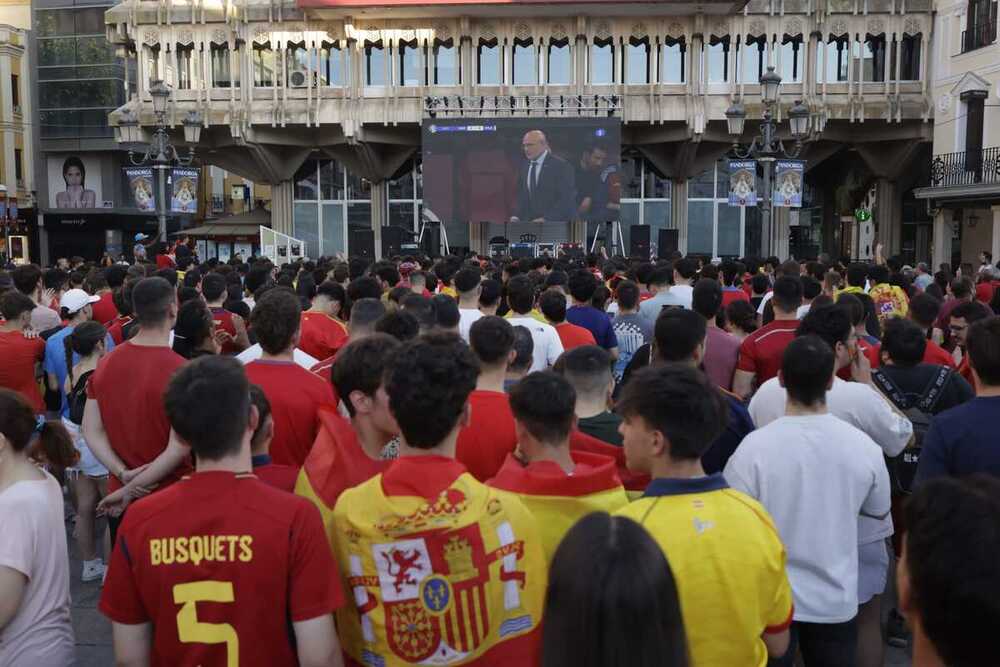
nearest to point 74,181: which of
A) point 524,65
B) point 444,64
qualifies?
point 444,64

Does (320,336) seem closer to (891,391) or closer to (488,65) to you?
(891,391)

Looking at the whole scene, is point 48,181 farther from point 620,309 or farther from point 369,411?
point 369,411

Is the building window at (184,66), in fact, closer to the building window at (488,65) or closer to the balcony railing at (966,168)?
the building window at (488,65)

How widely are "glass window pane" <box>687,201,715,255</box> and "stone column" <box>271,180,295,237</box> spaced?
47.8 feet

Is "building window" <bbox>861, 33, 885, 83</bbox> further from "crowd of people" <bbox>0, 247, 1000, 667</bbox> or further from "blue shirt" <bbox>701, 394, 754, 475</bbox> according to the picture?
"blue shirt" <bbox>701, 394, 754, 475</bbox>

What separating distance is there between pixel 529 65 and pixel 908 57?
40.0ft

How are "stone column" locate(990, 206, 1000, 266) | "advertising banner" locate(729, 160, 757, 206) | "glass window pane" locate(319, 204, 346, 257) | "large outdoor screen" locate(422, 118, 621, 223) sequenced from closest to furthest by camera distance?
1. "advertising banner" locate(729, 160, 757, 206)
2. "stone column" locate(990, 206, 1000, 266)
3. "large outdoor screen" locate(422, 118, 621, 223)
4. "glass window pane" locate(319, 204, 346, 257)

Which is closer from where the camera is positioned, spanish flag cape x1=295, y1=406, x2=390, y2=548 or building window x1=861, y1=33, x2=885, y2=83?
spanish flag cape x1=295, y1=406, x2=390, y2=548

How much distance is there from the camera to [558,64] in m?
30.5

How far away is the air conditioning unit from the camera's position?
30.4 m

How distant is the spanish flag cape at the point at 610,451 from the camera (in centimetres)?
409

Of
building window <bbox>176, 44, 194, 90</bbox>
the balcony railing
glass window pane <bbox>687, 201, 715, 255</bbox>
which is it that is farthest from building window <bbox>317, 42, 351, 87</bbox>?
the balcony railing

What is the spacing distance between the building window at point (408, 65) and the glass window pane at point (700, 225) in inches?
426

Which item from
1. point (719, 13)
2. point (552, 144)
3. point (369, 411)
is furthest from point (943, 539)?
point (719, 13)
